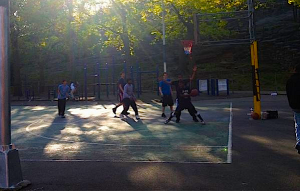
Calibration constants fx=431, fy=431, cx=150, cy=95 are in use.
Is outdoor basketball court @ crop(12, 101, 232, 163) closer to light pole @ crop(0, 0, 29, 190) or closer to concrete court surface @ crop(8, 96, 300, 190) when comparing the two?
concrete court surface @ crop(8, 96, 300, 190)

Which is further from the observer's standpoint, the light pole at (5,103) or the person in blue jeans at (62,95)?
the person in blue jeans at (62,95)

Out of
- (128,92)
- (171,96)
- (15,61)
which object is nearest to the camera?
(128,92)

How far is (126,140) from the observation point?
11.5 m

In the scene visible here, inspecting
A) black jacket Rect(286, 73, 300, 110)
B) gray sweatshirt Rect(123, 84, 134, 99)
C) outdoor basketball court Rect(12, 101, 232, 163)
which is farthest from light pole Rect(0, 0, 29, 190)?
gray sweatshirt Rect(123, 84, 134, 99)

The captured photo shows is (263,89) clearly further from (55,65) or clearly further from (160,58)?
(55,65)

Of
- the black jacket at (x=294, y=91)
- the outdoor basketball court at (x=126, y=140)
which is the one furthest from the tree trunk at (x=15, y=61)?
the black jacket at (x=294, y=91)

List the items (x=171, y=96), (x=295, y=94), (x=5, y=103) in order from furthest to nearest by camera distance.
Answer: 1. (x=171, y=96)
2. (x=295, y=94)
3. (x=5, y=103)

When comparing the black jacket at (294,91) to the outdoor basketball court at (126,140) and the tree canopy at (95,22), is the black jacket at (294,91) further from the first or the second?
the tree canopy at (95,22)

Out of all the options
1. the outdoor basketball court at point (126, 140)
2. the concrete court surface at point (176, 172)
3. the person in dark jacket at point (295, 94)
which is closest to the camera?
the concrete court surface at point (176, 172)

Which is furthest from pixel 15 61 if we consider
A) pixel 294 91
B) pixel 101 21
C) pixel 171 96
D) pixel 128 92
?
pixel 294 91

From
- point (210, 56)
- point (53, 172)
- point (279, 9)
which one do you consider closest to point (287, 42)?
point (210, 56)

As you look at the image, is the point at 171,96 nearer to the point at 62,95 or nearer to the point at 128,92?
the point at 128,92

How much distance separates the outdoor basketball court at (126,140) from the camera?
914 centimetres

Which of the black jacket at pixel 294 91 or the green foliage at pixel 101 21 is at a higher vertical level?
the green foliage at pixel 101 21
